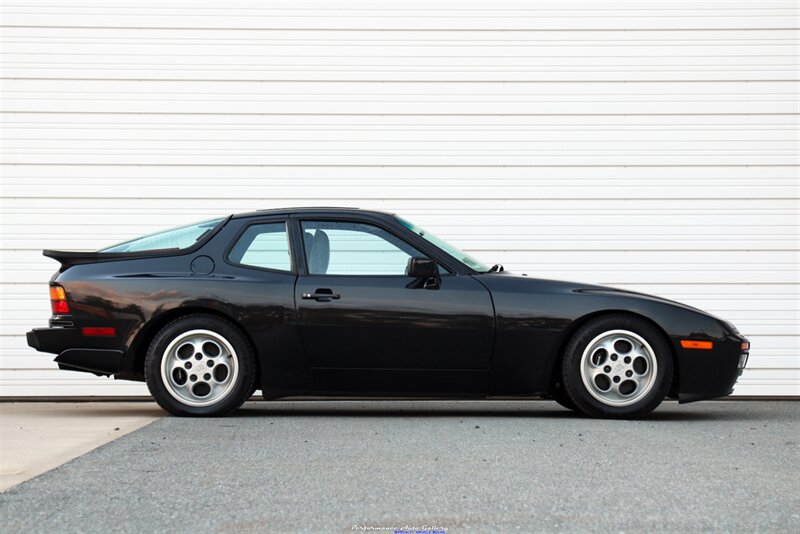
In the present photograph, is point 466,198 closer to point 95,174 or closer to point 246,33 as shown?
point 246,33

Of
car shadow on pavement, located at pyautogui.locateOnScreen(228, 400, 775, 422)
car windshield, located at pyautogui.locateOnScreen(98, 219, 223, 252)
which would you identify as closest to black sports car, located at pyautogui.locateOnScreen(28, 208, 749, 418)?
car windshield, located at pyautogui.locateOnScreen(98, 219, 223, 252)

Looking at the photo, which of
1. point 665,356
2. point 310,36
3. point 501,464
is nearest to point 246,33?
point 310,36

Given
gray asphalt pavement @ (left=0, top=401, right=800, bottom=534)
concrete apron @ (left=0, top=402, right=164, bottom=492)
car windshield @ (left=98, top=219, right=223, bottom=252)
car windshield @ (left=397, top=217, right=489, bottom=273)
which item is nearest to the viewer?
gray asphalt pavement @ (left=0, top=401, right=800, bottom=534)

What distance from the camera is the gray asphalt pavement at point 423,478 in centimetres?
381

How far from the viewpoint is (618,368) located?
7.09 meters

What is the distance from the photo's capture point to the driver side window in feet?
23.6

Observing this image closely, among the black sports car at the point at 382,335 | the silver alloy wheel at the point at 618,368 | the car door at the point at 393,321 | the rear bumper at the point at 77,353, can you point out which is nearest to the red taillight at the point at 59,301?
the black sports car at the point at 382,335

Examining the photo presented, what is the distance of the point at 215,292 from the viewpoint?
7.14 m

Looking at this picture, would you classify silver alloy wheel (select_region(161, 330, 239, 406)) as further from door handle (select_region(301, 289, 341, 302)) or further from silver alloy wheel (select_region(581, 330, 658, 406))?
silver alloy wheel (select_region(581, 330, 658, 406))

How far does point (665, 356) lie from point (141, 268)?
3257 millimetres

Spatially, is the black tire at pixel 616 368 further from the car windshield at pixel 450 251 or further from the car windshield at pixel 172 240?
the car windshield at pixel 172 240

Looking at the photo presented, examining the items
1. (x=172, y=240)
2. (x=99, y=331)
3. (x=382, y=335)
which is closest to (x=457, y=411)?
(x=382, y=335)

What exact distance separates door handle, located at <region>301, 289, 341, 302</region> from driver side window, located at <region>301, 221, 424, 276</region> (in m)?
0.15

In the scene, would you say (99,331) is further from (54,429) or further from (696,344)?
(696,344)
